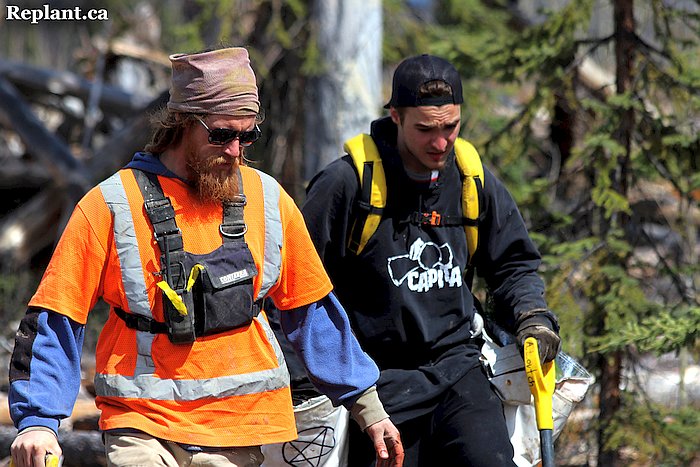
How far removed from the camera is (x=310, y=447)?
409 cm

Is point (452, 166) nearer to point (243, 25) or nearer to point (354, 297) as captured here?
point (354, 297)

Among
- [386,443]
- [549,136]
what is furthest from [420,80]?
[549,136]

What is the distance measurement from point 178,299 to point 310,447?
121cm

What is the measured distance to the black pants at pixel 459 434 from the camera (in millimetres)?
3947

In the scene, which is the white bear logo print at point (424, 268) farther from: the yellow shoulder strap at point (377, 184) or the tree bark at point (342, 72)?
the tree bark at point (342, 72)

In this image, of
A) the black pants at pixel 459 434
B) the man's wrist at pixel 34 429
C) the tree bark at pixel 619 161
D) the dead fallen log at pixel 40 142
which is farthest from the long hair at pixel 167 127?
the dead fallen log at pixel 40 142

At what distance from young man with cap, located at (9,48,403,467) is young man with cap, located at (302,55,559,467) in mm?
721

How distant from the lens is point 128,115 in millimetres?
13117

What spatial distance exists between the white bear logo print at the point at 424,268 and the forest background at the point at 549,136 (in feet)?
3.92

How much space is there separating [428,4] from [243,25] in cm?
922

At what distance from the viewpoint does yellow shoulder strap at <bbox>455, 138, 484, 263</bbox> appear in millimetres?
4230

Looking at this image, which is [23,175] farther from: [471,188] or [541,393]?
[541,393]

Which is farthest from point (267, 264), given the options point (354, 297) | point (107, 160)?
point (107, 160)

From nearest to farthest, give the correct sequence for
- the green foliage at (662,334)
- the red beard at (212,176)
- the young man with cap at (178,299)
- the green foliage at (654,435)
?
the young man with cap at (178,299)
the red beard at (212,176)
the green foliage at (662,334)
the green foliage at (654,435)
